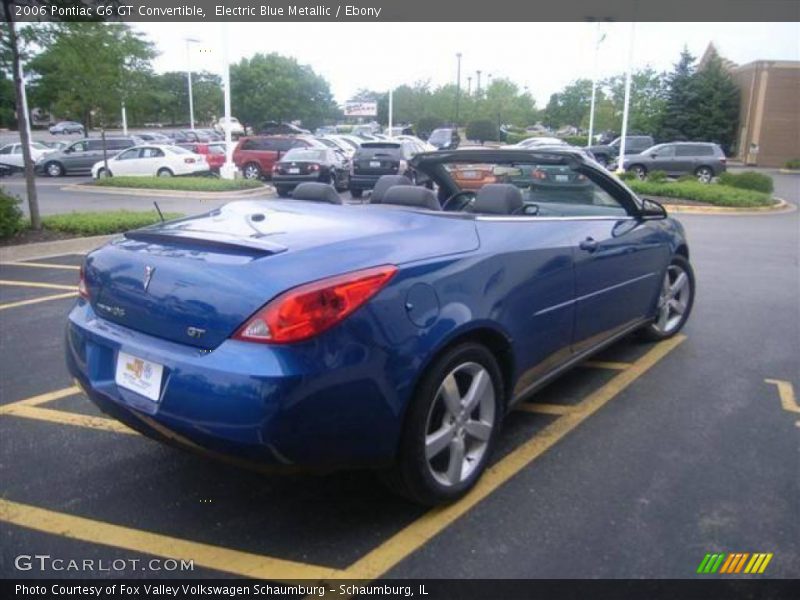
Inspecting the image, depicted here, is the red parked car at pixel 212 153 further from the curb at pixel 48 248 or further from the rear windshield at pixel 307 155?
the curb at pixel 48 248

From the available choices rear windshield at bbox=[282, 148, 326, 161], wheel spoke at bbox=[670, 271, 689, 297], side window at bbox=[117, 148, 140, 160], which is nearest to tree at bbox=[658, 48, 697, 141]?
rear windshield at bbox=[282, 148, 326, 161]

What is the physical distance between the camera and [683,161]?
26.0 m

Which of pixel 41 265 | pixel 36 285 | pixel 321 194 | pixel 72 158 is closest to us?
pixel 321 194

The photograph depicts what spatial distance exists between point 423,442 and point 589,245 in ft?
5.88

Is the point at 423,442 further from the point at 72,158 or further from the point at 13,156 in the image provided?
the point at 13,156

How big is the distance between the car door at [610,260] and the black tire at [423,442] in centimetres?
111

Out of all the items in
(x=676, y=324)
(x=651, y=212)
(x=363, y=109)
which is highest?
(x=363, y=109)

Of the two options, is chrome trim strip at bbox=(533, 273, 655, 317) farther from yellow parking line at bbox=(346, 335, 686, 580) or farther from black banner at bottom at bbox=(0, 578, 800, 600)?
black banner at bottom at bbox=(0, 578, 800, 600)

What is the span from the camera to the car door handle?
12.7 ft

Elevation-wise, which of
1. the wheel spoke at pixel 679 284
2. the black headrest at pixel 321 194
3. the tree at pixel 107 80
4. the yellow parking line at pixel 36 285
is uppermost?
the tree at pixel 107 80

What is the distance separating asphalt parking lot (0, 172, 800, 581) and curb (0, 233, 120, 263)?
4.84 m

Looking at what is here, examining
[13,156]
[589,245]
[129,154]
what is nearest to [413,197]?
[589,245]

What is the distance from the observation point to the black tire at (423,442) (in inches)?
108

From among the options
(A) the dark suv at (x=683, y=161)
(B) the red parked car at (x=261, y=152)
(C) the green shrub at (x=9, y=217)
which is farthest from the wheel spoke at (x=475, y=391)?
(A) the dark suv at (x=683, y=161)
